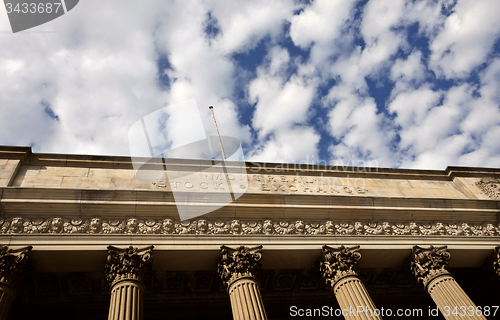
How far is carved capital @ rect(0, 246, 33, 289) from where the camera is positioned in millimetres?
12516

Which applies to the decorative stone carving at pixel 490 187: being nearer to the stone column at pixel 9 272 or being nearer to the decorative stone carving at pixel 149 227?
the decorative stone carving at pixel 149 227

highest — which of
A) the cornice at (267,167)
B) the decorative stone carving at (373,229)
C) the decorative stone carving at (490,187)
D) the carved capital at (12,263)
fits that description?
the cornice at (267,167)

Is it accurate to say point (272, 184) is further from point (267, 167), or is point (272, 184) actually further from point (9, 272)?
point (9, 272)

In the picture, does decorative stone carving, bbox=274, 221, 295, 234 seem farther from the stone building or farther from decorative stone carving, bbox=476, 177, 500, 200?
decorative stone carving, bbox=476, 177, 500, 200

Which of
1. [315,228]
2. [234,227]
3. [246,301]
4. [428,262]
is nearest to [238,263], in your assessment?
[246,301]

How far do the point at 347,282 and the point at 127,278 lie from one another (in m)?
7.87

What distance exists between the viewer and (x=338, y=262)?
15.6m

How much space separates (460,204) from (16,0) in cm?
2232

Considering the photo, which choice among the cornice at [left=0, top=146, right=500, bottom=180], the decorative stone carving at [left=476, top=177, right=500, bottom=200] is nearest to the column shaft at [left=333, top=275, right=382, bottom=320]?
the cornice at [left=0, top=146, right=500, bottom=180]

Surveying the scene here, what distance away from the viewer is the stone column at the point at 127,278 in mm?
12430

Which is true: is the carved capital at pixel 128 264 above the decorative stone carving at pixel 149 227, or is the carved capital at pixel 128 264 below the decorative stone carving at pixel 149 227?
below

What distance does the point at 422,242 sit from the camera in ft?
56.8

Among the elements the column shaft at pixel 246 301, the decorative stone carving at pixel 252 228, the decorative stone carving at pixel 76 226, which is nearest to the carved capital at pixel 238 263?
the column shaft at pixel 246 301

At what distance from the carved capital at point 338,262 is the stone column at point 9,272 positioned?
1067 centimetres
